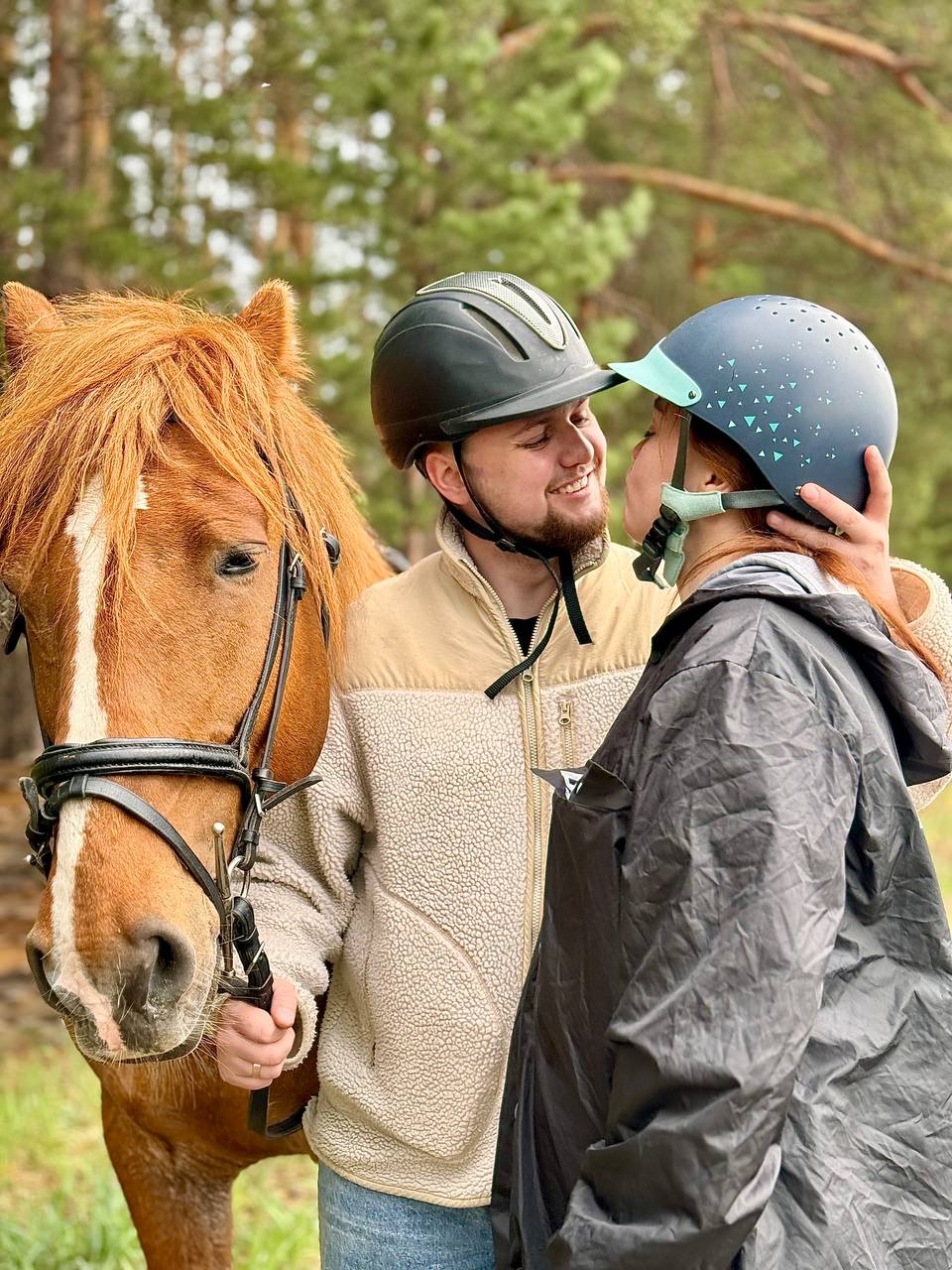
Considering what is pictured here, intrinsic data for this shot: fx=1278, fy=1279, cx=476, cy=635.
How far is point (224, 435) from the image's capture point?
7.09ft

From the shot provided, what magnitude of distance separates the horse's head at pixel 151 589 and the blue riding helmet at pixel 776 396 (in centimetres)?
66

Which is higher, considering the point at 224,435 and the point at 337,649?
the point at 224,435

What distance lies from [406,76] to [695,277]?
404 inches

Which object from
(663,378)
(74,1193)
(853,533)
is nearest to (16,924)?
(74,1193)

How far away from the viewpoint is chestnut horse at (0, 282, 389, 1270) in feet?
5.91

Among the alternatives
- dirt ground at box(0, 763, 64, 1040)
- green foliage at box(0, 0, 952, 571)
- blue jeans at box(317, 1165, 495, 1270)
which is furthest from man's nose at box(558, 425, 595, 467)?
dirt ground at box(0, 763, 64, 1040)

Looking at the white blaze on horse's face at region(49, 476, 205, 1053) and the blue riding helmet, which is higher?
the blue riding helmet

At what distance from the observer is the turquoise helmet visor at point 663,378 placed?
6.03ft

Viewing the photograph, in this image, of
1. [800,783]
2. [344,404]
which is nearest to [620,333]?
[344,404]

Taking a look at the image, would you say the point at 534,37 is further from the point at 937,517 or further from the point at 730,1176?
the point at 937,517

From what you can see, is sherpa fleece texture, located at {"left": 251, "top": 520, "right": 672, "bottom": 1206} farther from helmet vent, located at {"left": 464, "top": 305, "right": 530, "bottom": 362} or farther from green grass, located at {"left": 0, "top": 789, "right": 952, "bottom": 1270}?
green grass, located at {"left": 0, "top": 789, "right": 952, "bottom": 1270}

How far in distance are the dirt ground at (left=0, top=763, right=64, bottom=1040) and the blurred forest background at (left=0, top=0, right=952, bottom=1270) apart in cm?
3

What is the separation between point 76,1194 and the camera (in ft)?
15.9

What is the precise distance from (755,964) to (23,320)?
1888mm
